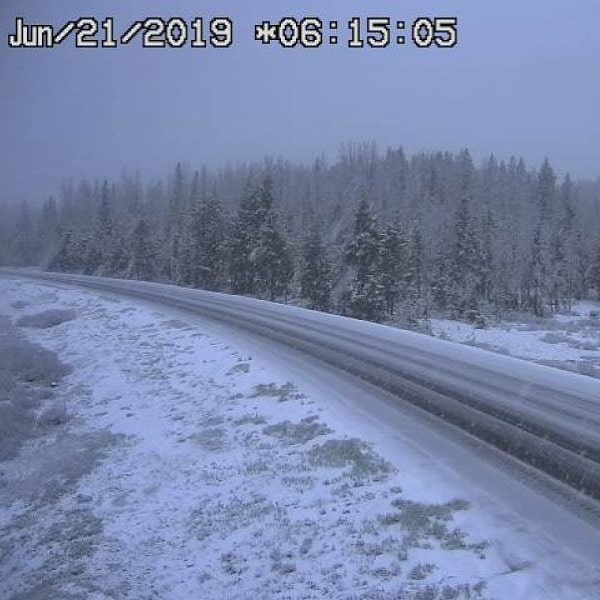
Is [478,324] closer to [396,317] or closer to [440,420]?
[396,317]

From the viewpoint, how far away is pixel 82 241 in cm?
9638

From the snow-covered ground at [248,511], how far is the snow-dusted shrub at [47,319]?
15431 mm

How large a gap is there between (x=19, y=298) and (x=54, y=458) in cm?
3428

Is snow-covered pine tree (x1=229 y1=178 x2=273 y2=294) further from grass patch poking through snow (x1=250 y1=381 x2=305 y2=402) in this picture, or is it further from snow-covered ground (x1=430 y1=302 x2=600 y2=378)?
grass patch poking through snow (x1=250 y1=381 x2=305 y2=402)

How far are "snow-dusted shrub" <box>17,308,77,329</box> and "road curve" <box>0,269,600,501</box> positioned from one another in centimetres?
1187

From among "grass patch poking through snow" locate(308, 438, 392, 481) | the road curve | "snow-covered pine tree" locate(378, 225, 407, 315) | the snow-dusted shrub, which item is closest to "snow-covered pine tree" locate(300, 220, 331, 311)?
"snow-covered pine tree" locate(378, 225, 407, 315)

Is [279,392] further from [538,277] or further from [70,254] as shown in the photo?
[70,254]

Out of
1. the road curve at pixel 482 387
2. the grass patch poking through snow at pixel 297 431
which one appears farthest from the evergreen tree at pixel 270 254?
the grass patch poking through snow at pixel 297 431

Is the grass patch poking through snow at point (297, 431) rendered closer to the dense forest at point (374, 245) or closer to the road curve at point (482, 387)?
the road curve at point (482, 387)

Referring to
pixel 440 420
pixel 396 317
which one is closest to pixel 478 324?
pixel 396 317

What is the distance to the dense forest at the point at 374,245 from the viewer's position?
50.2 m

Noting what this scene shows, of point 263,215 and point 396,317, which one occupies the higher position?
point 263,215

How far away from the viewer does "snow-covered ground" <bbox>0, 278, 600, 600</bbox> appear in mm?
6367

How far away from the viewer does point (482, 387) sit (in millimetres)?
12211
